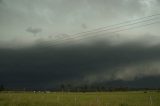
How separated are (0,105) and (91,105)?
11.0m

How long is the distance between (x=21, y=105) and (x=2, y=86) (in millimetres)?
157948

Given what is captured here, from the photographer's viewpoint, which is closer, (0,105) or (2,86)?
(0,105)

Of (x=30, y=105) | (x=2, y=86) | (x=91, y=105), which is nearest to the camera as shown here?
(x=91, y=105)

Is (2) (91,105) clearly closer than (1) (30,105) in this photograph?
Yes

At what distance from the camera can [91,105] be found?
30.7 meters

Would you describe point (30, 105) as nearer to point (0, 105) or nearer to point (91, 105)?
point (0, 105)

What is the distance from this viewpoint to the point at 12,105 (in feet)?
105

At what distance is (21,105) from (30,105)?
110 cm

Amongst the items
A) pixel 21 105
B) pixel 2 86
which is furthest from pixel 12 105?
pixel 2 86

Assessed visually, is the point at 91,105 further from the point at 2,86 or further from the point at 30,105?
the point at 2,86

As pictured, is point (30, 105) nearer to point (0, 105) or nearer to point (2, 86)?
point (0, 105)

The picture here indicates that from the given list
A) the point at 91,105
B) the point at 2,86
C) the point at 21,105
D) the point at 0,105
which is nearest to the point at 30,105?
the point at 21,105

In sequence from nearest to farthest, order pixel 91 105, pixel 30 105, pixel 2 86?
1. pixel 91 105
2. pixel 30 105
3. pixel 2 86

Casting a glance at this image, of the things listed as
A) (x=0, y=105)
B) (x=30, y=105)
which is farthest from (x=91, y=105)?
(x=0, y=105)
